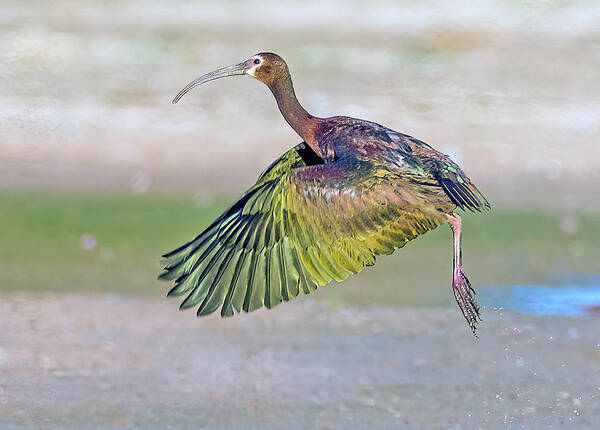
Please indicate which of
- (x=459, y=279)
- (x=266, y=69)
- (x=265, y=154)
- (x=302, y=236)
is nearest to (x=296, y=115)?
(x=266, y=69)

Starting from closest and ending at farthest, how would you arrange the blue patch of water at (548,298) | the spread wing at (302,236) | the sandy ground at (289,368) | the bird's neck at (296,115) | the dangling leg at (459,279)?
the spread wing at (302,236) → the dangling leg at (459,279) → the bird's neck at (296,115) → the sandy ground at (289,368) → the blue patch of water at (548,298)

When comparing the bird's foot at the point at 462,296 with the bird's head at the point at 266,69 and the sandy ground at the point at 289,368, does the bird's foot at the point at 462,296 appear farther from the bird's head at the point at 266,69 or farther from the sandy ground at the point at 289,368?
the bird's head at the point at 266,69

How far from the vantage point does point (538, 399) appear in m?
6.99

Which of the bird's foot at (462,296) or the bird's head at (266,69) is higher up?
the bird's head at (266,69)

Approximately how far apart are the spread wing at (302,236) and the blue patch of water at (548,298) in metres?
3.56

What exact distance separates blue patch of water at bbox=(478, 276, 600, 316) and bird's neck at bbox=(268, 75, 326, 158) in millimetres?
2945

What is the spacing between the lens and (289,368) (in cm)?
747

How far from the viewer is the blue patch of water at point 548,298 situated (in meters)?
8.88

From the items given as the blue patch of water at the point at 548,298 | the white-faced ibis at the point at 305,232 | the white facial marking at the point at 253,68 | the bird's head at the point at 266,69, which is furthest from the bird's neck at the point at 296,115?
the blue patch of water at the point at 548,298

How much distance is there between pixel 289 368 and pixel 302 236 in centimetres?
218

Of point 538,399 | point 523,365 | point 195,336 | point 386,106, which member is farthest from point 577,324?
point 386,106

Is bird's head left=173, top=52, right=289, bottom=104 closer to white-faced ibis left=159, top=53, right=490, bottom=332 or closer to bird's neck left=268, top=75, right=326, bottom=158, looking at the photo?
bird's neck left=268, top=75, right=326, bottom=158

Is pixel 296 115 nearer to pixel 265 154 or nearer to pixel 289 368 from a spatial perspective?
pixel 289 368

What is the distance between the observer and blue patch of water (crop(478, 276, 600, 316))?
8.88m
